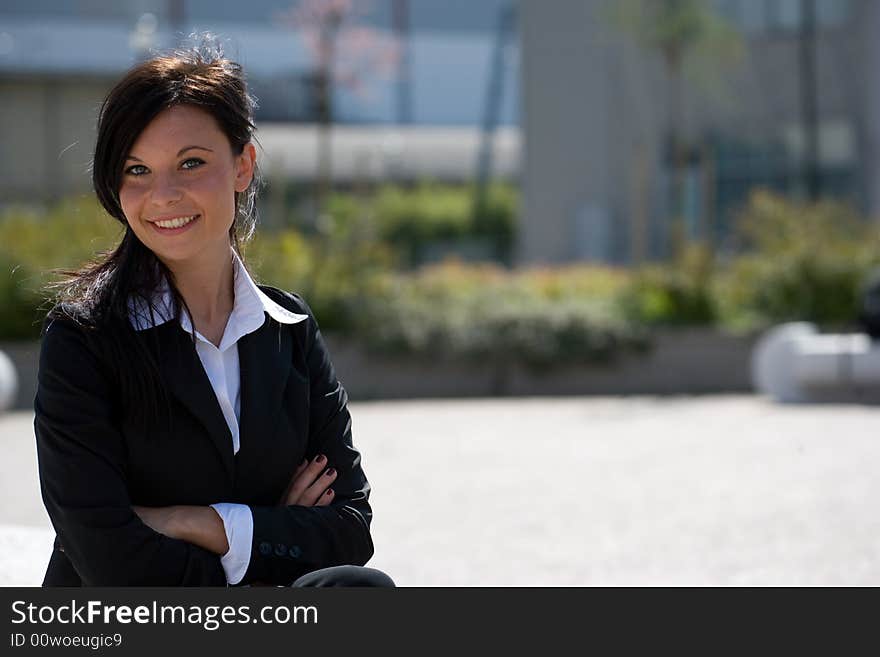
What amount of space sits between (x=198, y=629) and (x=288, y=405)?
1.83 ft

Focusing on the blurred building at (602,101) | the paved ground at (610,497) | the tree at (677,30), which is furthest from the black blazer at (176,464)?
the blurred building at (602,101)

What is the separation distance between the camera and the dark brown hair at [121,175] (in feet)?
6.98

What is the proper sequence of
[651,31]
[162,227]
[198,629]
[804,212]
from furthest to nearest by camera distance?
[651,31]
[804,212]
[162,227]
[198,629]

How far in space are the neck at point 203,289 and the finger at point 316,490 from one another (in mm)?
334

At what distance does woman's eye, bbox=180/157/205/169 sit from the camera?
2219mm

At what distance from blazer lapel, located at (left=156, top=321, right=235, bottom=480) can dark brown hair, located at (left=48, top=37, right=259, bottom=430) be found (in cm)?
3

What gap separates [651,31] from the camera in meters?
20.3

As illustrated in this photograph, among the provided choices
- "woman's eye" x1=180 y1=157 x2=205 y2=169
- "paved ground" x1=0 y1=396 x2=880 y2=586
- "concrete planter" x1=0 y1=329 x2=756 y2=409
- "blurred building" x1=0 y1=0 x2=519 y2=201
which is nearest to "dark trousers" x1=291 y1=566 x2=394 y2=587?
"woman's eye" x1=180 y1=157 x2=205 y2=169

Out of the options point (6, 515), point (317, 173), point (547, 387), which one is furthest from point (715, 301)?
point (317, 173)

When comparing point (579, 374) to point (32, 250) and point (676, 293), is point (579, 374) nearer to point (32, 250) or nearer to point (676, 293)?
point (676, 293)

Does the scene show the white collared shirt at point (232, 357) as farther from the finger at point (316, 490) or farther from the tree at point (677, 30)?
the tree at point (677, 30)

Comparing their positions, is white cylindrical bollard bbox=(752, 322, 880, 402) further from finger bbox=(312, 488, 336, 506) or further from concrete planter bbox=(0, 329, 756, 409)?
finger bbox=(312, 488, 336, 506)

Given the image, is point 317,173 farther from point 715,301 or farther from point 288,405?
point 288,405

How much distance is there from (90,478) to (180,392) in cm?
20
